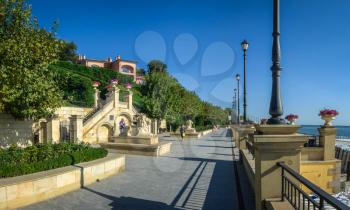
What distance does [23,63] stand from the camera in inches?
522

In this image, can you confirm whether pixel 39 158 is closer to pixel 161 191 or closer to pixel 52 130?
pixel 161 191

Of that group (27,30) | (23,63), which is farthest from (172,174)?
(27,30)

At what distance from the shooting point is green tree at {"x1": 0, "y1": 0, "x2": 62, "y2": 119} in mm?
12742

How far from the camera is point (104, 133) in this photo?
89.7 ft

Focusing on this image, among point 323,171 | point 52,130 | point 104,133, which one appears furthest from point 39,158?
point 104,133

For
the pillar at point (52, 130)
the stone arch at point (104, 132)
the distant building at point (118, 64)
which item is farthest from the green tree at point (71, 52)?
the pillar at point (52, 130)

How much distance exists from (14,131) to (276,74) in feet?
55.0

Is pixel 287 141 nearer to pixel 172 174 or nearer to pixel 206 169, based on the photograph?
pixel 172 174

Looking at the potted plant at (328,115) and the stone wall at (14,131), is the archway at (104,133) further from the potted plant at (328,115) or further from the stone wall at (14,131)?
the potted plant at (328,115)

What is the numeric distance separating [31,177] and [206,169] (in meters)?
7.31

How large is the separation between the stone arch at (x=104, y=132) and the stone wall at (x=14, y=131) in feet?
29.0

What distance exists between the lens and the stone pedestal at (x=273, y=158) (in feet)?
15.2

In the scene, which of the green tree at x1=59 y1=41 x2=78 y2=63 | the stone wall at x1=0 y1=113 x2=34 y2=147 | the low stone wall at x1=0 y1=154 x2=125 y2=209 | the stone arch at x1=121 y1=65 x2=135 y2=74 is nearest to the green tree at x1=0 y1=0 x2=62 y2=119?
the stone wall at x1=0 y1=113 x2=34 y2=147

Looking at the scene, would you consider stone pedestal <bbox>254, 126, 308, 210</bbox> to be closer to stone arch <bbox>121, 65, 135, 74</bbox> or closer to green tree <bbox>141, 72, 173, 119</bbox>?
green tree <bbox>141, 72, 173, 119</bbox>
